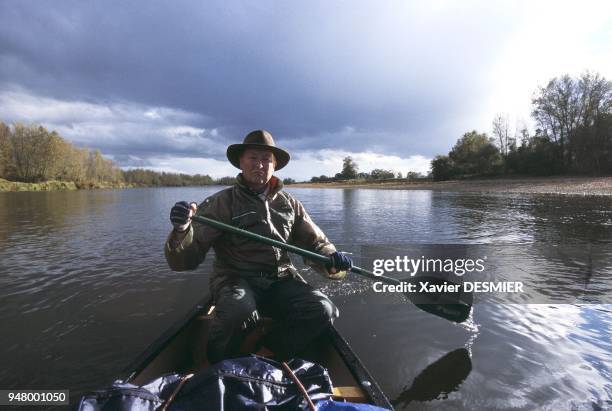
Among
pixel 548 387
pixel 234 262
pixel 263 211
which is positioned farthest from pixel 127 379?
pixel 548 387

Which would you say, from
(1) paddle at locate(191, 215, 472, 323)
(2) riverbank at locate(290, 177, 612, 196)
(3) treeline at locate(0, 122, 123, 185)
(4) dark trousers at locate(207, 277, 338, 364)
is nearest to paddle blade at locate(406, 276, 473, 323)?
(1) paddle at locate(191, 215, 472, 323)

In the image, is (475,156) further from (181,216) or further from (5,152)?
(5,152)

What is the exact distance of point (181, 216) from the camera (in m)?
3.24

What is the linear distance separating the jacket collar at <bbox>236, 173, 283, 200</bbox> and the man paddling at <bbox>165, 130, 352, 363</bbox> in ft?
0.04

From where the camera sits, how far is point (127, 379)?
2.40 meters

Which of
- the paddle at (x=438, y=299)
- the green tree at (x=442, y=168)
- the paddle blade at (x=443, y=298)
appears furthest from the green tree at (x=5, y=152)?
the paddle blade at (x=443, y=298)

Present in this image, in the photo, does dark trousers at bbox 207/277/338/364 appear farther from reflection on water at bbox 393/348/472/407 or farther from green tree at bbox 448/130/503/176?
green tree at bbox 448/130/503/176

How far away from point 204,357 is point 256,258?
1293mm

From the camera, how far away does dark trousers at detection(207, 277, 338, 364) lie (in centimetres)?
314

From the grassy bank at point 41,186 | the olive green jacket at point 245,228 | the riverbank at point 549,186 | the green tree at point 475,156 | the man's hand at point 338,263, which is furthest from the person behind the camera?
the grassy bank at point 41,186

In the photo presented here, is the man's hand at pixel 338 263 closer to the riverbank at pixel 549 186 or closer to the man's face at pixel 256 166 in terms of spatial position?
the man's face at pixel 256 166

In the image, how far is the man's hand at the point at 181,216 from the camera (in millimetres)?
3213

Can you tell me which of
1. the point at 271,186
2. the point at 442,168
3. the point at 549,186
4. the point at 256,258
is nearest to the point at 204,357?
the point at 256,258

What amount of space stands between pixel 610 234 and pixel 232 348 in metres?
14.5
